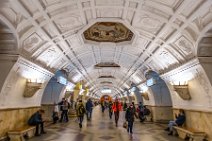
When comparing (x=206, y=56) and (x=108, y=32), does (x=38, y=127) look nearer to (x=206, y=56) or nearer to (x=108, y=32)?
(x=108, y=32)

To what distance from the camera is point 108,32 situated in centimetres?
1216

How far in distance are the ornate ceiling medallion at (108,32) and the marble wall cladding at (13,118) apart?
16.7ft

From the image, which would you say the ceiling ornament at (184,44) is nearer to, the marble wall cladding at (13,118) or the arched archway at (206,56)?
the arched archway at (206,56)

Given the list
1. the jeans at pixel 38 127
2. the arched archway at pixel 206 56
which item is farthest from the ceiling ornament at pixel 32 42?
the arched archway at pixel 206 56

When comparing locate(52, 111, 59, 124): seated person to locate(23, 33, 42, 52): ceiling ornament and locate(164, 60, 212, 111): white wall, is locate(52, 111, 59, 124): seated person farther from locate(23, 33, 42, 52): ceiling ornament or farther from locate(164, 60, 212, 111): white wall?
locate(164, 60, 212, 111): white wall

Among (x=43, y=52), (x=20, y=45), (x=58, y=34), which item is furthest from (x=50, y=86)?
(x=20, y=45)

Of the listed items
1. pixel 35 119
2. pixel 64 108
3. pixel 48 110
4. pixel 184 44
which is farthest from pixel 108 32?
pixel 48 110

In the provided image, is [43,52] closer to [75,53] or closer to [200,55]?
[75,53]

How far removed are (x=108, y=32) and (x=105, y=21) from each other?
2.27 metres

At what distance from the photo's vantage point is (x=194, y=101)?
407 inches

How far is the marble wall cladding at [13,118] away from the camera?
28.8ft

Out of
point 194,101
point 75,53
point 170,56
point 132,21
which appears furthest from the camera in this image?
point 75,53

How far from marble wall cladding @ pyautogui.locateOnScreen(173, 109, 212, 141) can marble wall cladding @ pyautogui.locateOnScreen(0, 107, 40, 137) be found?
8265mm

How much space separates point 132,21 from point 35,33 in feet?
13.5
